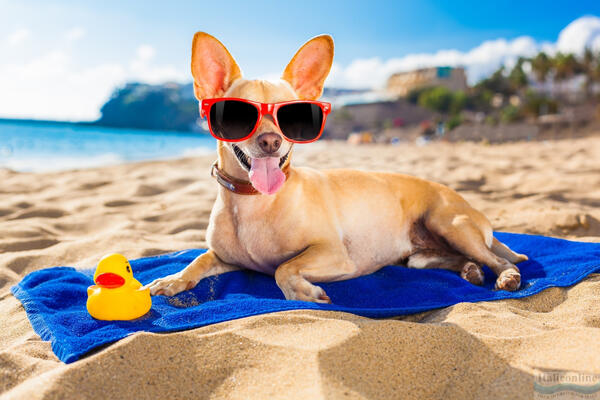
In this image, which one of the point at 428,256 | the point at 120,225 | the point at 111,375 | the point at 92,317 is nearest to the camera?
the point at 111,375

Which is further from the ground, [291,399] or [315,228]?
[315,228]

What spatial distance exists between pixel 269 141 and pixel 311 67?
0.65m

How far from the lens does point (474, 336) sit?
1684 millimetres

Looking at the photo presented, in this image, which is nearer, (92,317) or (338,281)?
(92,317)

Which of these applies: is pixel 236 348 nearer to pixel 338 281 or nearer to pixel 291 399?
pixel 291 399

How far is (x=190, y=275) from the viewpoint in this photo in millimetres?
2475

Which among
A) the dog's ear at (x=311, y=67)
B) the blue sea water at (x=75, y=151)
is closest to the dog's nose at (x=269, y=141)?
the dog's ear at (x=311, y=67)

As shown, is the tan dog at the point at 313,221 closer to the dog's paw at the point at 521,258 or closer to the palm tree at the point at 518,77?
the dog's paw at the point at 521,258

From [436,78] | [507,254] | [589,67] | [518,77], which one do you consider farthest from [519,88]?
[507,254]

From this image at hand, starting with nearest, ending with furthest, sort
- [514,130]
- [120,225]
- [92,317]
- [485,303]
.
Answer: [92,317] < [485,303] < [120,225] < [514,130]

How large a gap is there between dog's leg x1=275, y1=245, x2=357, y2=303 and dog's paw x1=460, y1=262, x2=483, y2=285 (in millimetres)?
692

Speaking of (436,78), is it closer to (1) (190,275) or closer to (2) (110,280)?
(1) (190,275)

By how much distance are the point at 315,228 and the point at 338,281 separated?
0.34 metres

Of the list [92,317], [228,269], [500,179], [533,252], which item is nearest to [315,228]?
[228,269]
